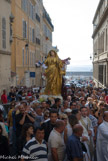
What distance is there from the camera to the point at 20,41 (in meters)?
32.2

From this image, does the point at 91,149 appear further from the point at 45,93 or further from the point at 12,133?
the point at 45,93

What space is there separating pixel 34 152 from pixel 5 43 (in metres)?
17.7

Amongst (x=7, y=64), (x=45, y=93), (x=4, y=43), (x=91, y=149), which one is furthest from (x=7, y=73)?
(x=91, y=149)

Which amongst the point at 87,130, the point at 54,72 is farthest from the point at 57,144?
the point at 54,72

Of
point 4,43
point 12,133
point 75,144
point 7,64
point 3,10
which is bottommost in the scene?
point 12,133

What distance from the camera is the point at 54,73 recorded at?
15.6 meters

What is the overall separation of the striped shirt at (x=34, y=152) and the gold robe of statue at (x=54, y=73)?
34.1 ft

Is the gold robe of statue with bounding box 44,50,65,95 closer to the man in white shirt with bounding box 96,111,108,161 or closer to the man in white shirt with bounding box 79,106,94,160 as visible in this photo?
the man in white shirt with bounding box 79,106,94,160

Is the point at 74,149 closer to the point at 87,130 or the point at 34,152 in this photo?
the point at 34,152

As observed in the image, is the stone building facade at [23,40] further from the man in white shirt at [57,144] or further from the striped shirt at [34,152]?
the striped shirt at [34,152]

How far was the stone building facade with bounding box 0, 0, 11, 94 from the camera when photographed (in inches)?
835

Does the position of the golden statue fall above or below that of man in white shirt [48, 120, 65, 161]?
above

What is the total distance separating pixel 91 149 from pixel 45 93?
29.1ft

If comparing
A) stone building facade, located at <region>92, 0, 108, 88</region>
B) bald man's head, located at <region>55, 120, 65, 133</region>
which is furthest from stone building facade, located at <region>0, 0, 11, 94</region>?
stone building facade, located at <region>92, 0, 108, 88</region>
